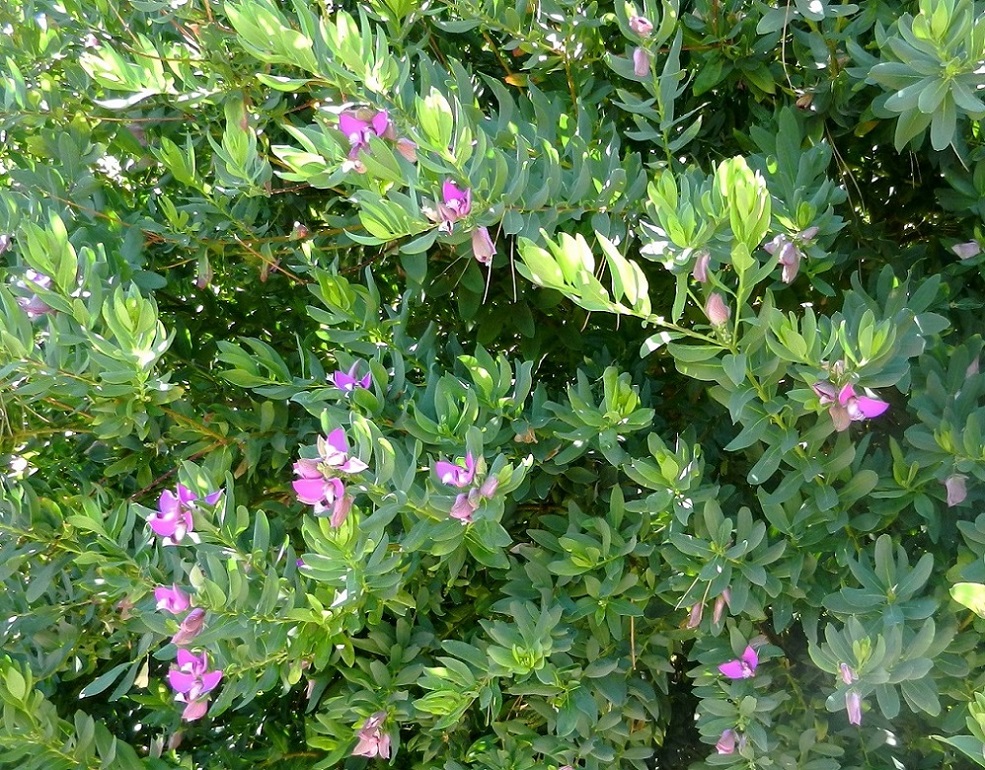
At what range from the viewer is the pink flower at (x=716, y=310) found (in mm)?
1335

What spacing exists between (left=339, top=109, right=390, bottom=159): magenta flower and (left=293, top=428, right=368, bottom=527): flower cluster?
44 cm

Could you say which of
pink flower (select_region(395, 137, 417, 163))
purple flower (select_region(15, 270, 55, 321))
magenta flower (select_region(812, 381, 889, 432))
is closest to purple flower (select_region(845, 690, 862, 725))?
magenta flower (select_region(812, 381, 889, 432))

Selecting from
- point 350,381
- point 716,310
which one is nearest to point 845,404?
point 716,310

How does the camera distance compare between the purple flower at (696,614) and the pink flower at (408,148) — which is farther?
the purple flower at (696,614)

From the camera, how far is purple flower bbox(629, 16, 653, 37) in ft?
5.25

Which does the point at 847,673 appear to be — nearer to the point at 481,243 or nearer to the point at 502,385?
the point at 502,385

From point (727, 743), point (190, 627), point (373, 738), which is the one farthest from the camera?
point (373, 738)

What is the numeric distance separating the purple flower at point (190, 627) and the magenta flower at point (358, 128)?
788 mm

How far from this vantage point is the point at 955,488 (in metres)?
1.58

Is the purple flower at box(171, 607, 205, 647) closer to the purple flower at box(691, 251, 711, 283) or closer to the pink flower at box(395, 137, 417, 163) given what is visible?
the pink flower at box(395, 137, 417, 163)

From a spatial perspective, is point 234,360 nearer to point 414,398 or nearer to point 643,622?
point 414,398

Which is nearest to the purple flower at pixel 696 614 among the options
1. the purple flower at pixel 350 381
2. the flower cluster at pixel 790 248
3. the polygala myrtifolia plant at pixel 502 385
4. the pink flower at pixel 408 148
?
the polygala myrtifolia plant at pixel 502 385

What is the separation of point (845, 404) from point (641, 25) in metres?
0.73

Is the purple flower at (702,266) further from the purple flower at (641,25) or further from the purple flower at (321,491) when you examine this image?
the purple flower at (321,491)
